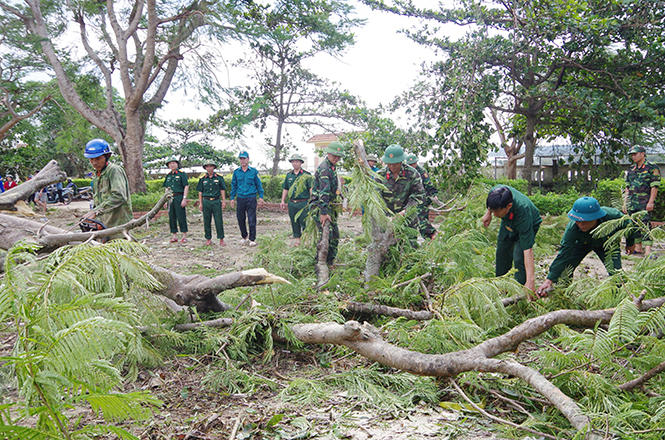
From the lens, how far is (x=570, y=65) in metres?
7.94

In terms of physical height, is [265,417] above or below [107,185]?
below

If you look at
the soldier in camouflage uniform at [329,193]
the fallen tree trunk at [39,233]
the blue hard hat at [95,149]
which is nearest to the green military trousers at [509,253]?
the soldier in camouflage uniform at [329,193]

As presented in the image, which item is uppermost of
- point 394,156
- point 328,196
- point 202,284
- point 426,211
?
point 394,156

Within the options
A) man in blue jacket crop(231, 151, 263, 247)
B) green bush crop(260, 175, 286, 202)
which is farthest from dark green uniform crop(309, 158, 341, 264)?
green bush crop(260, 175, 286, 202)

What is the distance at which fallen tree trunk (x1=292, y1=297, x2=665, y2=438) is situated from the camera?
1.87 m

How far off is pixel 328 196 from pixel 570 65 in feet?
20.7

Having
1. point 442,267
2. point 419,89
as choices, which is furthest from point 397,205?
point 419,89

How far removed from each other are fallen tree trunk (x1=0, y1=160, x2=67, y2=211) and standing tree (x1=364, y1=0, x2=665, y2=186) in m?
5.43

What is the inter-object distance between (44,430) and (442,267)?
314cm

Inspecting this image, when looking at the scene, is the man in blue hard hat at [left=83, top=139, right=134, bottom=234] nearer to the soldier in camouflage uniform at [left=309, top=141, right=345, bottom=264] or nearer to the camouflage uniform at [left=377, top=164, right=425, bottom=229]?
the soldier in camouflage uniform at [left=309, top=141, right=345, bottom=264]

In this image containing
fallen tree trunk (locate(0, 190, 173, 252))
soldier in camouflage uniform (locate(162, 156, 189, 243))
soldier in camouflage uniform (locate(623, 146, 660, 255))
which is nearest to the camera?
fallen tree trunk (locate(0, 190, 173, 252))

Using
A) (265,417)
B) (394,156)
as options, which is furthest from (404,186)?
(265,417)

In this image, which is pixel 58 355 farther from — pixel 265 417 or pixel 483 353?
pixel 483 353

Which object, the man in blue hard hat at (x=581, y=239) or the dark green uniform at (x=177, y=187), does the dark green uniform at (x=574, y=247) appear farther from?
the dark green uniform at (x=177, y=187)
